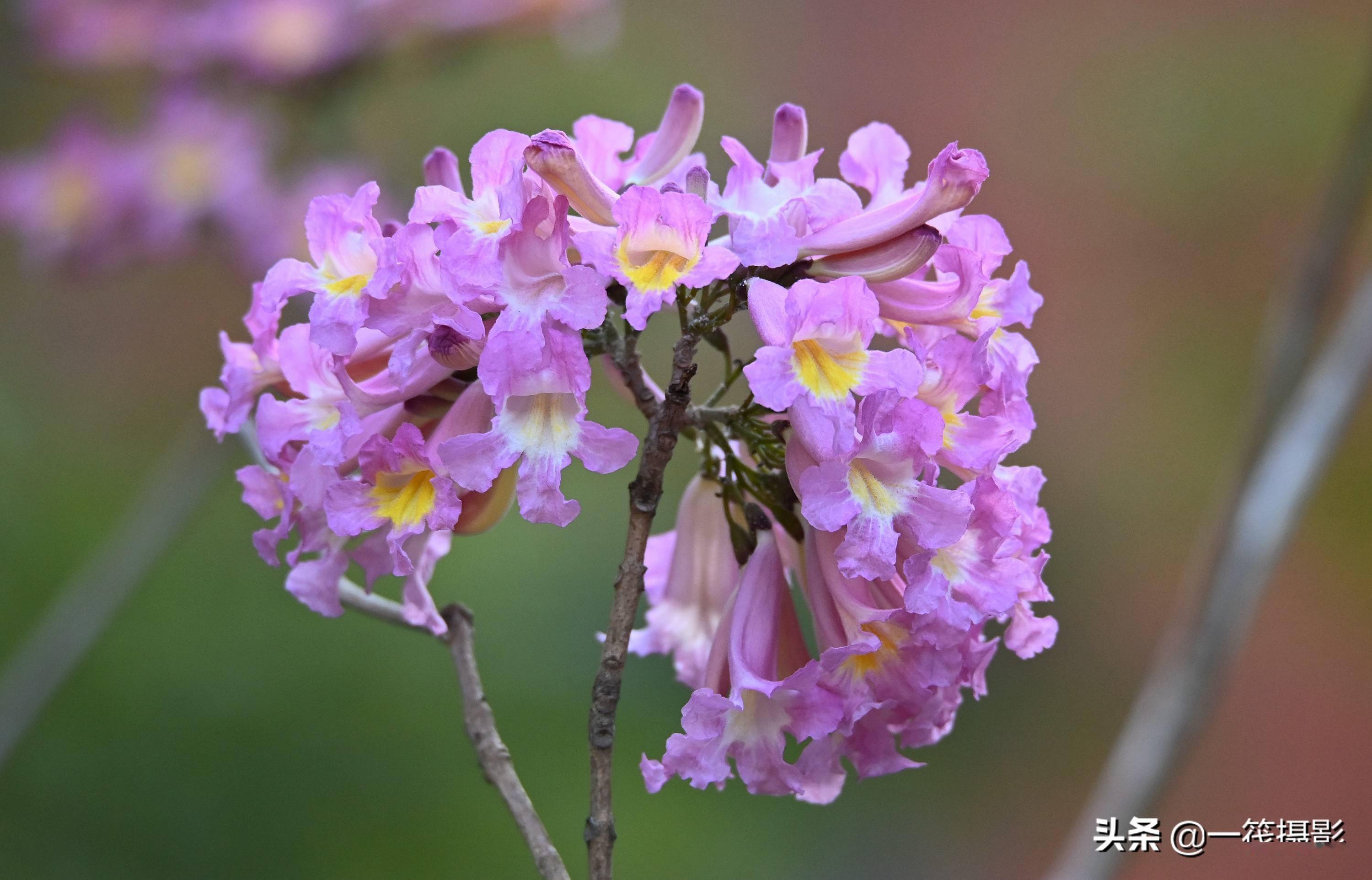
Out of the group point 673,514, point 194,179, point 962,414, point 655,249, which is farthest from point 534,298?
point 673,514

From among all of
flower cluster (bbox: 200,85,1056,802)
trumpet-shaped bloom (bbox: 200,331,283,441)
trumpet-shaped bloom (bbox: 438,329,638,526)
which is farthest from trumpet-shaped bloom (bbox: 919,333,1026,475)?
trumpet-shaped bloom (bbox: 200,331,283,441)

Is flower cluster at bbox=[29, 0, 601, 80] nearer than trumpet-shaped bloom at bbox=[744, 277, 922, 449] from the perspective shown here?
No

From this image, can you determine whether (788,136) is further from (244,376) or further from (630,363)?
(244,376)

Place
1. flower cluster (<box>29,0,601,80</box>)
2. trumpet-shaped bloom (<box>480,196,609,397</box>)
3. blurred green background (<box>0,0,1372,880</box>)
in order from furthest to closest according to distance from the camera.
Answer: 1. blurred green background (<box>0,0,1372,880</box>)
2. flower cluster (<box>29,0,601,80</box>)
3. trumpet-shaped bloom (<box>480,196,609,397</box>)

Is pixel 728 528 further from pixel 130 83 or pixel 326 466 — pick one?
pixel 130 83

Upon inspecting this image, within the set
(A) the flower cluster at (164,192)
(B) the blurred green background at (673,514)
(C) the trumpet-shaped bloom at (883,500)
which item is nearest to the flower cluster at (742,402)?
(C) the trumpet-shaped bloom at (883,500)

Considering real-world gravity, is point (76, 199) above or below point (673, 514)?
above

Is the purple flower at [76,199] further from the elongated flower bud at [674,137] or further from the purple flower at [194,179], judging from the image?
the elongated flower bud at [674,137]

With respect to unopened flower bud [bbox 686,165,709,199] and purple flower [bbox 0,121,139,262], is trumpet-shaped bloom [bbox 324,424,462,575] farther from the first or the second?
purple flower [bbox 0,121,139,262]
